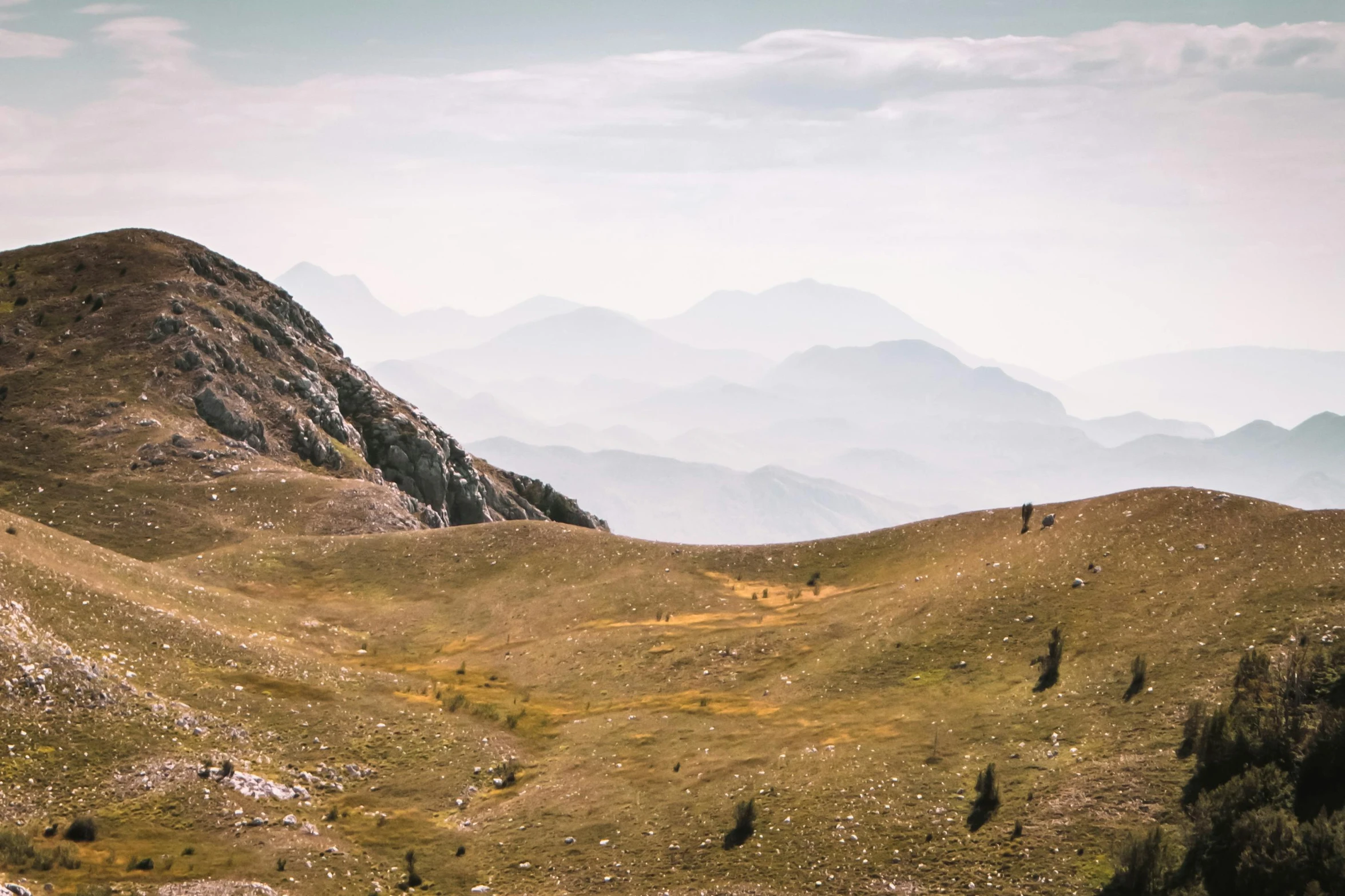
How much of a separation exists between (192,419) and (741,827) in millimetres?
96042

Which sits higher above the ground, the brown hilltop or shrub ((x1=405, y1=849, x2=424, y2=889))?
the brown hilltop

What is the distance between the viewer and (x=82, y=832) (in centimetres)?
3784

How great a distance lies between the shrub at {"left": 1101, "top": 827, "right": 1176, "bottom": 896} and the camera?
35.7m

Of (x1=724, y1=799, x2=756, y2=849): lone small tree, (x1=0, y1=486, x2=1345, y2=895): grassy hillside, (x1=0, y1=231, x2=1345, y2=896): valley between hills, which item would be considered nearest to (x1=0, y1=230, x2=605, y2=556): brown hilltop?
(x1=0, y1=231, x2=1345, y2=896): valley between hills

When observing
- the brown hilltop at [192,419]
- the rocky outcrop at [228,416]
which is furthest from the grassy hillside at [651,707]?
Result: the rocky outcrop at [228,416]

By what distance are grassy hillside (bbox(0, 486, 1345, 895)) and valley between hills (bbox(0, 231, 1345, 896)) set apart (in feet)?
0.70

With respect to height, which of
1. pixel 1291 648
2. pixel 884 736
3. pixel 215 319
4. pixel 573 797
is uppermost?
pixel 215 319

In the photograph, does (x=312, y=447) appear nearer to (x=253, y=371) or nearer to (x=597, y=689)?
(x=253, y=371)

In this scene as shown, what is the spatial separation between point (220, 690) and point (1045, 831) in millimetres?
41549

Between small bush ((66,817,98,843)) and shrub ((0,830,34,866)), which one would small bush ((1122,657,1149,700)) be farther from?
shrub ((0,830,34,866))

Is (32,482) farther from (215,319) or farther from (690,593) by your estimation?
(690,593)

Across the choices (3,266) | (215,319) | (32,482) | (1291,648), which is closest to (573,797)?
Answer: (1291,648)

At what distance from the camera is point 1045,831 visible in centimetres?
3984

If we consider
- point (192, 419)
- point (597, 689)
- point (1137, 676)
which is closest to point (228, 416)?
point (192, 419)
